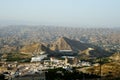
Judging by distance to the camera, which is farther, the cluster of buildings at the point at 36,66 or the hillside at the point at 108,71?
the cluster of buildings at the point at 36,66

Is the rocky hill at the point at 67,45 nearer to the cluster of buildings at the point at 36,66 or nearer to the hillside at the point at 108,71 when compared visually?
the cluster of buildings at the point at 36,66

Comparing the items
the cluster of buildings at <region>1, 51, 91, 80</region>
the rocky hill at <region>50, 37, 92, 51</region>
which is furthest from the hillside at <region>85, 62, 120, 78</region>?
the rocky hill at <region>50, 37, 92, 51</region>

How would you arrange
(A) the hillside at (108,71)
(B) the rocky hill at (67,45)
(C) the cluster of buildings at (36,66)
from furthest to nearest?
(B) the rocky hill at (67,45) → (C) the cluster of buildings at (36,66) → (A) the hillside at (108,71)

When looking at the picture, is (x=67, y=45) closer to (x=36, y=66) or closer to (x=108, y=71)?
(x=36, y=66)

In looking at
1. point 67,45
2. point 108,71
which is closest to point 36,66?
point 108,71

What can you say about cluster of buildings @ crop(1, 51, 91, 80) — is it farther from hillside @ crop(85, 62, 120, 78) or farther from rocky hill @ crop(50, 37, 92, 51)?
rocky hill @ crop(50, 37, 92, 51)

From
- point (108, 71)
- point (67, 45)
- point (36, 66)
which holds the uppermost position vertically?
point (108, 71)

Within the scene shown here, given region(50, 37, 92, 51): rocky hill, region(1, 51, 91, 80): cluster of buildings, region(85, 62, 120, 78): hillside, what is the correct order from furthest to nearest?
region(50, 37, 92, 51): rocky hill, region(1, 51, 91, 80): cluster of buildings, region(85, 62, 120, 78): hillside

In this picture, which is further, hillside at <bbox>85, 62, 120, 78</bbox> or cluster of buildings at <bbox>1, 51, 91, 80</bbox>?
cluster of buildings at <bbox>1, 51, 91, 80</bbox>

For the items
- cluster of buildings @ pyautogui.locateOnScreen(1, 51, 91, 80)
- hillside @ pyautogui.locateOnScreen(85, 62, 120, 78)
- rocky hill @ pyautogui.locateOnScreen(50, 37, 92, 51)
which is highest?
hillside @ pyautogui.locateOnScreen(85, 62, 120, 78)

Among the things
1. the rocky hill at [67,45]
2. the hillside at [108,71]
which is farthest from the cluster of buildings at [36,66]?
the rocky hill at [67,45]

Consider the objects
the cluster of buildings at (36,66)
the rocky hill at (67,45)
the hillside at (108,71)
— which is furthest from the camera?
the rocky hill at (67,45)

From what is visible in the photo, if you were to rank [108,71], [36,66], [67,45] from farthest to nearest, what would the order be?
[67,45] → [36,66] → [108,71]
